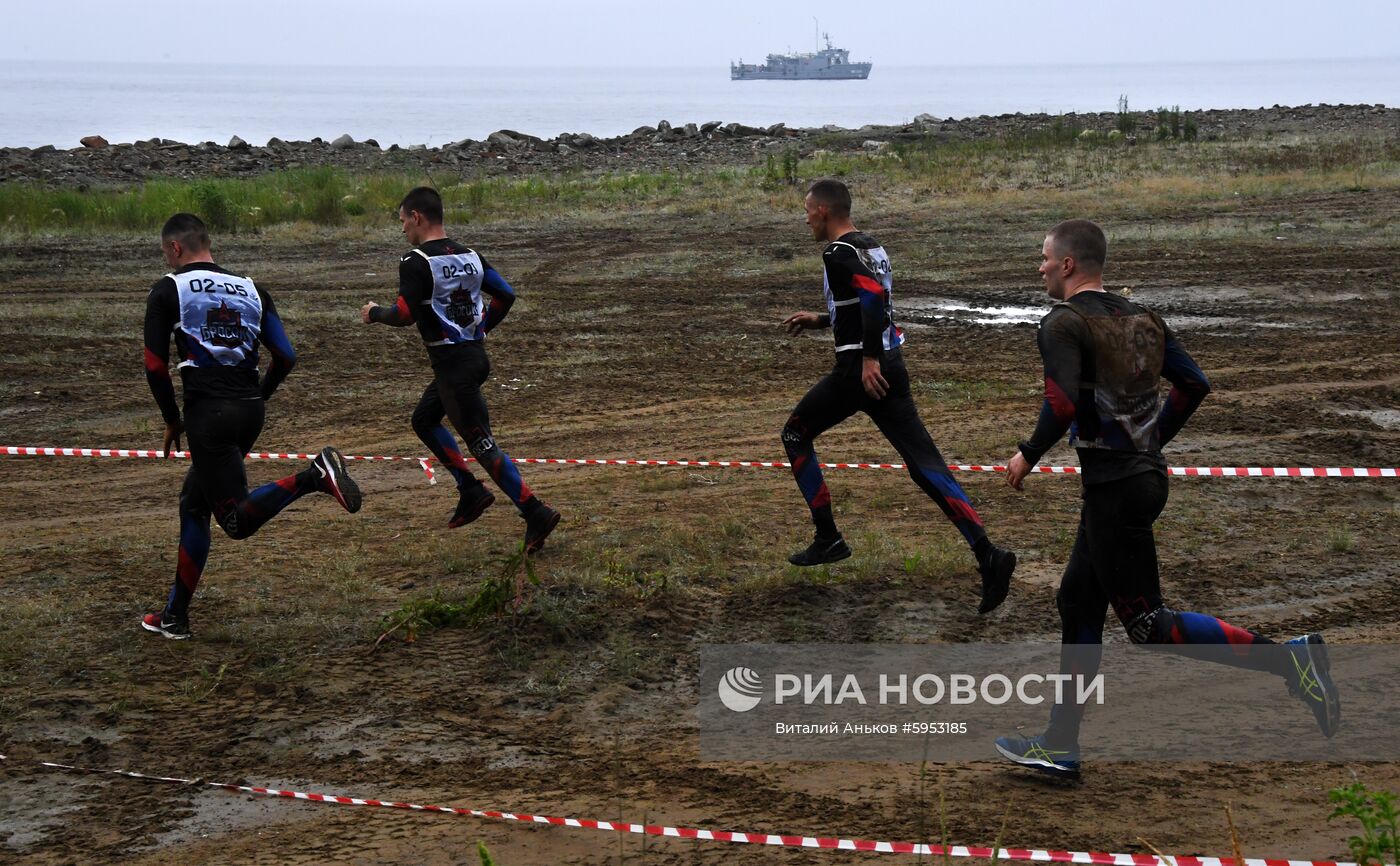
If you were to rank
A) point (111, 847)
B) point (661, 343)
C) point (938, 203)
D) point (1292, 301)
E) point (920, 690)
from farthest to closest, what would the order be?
point (938, 203) < point (1292, 301) < point (661, 343) < point (920, 690) < point (111, 847)

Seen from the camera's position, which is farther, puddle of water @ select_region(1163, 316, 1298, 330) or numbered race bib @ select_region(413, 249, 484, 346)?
puddle of water @ select_region(1163, 316, 1298, 330)

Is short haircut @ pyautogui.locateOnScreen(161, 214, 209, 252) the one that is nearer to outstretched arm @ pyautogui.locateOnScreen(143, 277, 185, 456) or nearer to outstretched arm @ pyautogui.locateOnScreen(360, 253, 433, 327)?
outstretched arm @ pyautogui.locateOnScreen(143, 277, 185, 456)

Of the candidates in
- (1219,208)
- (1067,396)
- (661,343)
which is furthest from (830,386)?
(1219,208)

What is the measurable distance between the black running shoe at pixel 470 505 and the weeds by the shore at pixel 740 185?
19.5m

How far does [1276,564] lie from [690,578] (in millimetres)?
3605

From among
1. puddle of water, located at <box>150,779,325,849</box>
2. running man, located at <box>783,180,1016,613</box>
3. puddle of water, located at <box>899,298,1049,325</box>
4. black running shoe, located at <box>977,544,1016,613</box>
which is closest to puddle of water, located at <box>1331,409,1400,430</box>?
puddle of water, located at <box>899,298,1049,325</box>

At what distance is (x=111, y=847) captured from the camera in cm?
533

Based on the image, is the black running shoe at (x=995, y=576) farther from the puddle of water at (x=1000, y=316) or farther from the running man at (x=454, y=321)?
the puddle of water at (x=1000, y=316)

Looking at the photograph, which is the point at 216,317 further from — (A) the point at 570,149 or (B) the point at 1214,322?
(A) the point at 570,149

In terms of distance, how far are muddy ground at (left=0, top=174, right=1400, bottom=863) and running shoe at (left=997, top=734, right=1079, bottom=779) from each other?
0.24ft

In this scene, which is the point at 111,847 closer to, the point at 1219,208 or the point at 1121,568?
the point at 1121,568

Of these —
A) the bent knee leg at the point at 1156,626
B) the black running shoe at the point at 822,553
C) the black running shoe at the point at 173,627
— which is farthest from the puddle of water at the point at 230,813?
the bent knee leg at the point at 1156,626

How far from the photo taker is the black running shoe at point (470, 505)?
29.6ft

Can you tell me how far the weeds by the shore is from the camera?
1100 inches
